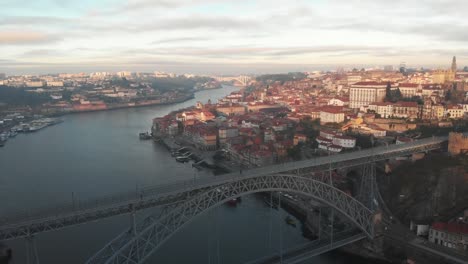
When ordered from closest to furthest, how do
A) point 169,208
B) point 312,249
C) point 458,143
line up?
point 169,208, point 312,249, point 458,143

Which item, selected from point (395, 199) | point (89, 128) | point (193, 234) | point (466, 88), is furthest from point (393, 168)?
point (89, 128)

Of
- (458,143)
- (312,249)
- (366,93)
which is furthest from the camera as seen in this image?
(366,93)

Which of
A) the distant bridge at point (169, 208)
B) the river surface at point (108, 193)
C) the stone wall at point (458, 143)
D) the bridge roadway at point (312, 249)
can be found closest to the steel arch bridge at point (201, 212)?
the distant bridge at point (169, 208)

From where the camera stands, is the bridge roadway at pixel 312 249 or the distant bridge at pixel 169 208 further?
the bridge roadway at pixel 312 249

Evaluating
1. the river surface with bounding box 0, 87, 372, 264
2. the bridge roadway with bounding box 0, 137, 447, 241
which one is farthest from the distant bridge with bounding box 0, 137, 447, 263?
the river surface with bounding box 0, 87, 372, 264

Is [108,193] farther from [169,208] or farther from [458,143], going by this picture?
[458,143]

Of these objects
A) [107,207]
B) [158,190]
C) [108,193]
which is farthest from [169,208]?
[108,193]

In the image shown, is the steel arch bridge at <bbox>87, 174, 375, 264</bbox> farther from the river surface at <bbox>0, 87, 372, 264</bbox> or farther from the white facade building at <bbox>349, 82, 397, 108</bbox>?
the white facade building at <bbox>349, 82, 397, 108</bbox>

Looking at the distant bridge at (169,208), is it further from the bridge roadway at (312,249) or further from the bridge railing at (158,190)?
the bridge roadway at (312,249)

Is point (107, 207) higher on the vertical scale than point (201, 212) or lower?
higher
